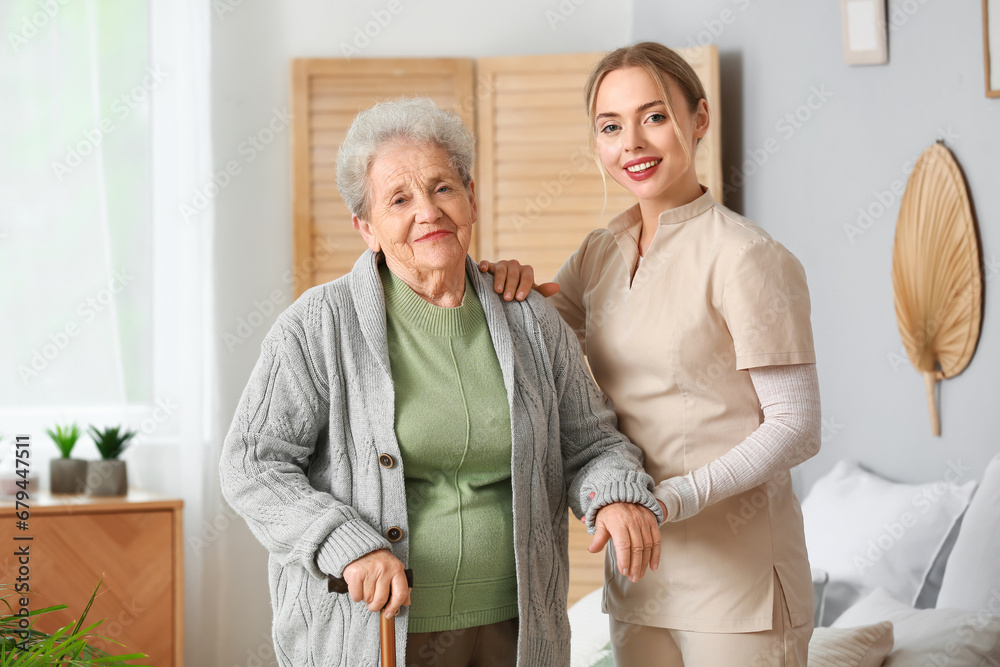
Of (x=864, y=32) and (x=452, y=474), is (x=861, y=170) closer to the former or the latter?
(x=864, y=32)

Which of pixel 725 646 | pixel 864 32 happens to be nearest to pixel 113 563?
pixel 725 646

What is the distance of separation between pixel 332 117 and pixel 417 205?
217cm

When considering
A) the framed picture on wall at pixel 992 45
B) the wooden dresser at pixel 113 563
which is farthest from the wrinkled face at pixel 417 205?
the wooden dresser at pixel 113 563

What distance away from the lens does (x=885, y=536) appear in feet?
7.27

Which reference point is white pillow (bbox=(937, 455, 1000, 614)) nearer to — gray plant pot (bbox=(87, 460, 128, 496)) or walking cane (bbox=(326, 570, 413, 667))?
walking cane (bbox=(326, 570, 413, 667))

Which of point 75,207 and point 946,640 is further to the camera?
point 75,207

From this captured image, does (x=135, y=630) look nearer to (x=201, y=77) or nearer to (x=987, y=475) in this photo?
(x=201, y=77)

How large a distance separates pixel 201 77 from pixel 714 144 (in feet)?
6.39

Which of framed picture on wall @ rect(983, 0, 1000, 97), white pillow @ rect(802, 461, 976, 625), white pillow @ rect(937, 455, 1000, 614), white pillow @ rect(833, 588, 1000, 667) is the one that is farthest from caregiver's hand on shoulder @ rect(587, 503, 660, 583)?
framed picture on wall @ rect(983, 0, 1000, 97)

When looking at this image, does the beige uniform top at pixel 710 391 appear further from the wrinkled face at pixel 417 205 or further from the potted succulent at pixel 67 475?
the potted succulent at pixel 67 475

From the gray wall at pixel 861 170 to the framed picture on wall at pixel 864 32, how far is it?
0.03 meters

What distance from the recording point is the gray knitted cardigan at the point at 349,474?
3.96ft

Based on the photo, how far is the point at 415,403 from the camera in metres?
1.30

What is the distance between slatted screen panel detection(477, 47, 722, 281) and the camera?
332cm
